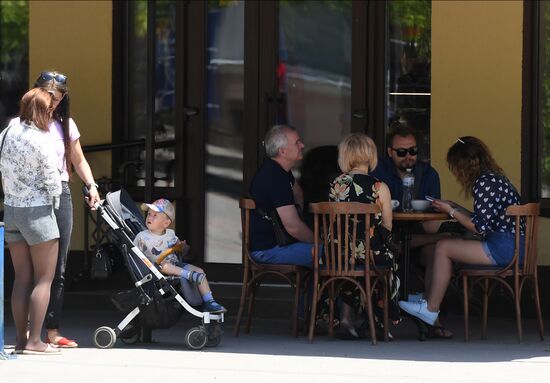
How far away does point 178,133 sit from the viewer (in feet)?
34.9

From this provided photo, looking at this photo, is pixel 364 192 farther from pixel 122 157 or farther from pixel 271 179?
pixel 122 157

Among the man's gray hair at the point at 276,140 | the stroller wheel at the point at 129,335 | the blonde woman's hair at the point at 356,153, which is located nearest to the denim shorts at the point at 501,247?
the blonde woman's hair at the point at 356,153

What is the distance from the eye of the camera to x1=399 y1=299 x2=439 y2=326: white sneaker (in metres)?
8.63

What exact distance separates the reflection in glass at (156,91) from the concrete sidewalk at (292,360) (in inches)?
73.8

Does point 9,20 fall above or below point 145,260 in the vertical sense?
above

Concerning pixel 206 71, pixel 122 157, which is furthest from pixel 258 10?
pixel 122 157

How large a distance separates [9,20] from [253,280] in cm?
809

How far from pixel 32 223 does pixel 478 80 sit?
11.5 feet

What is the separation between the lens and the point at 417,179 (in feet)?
29.7

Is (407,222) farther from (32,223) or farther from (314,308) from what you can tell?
(32,223)

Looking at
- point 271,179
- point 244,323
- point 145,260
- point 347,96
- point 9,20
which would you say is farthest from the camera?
point 9,20

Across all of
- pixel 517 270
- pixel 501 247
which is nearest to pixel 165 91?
pixel 501 247

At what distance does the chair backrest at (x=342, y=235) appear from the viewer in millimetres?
8352

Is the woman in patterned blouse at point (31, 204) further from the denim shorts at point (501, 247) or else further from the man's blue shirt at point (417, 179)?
the denim shorts at point (501, 247)
